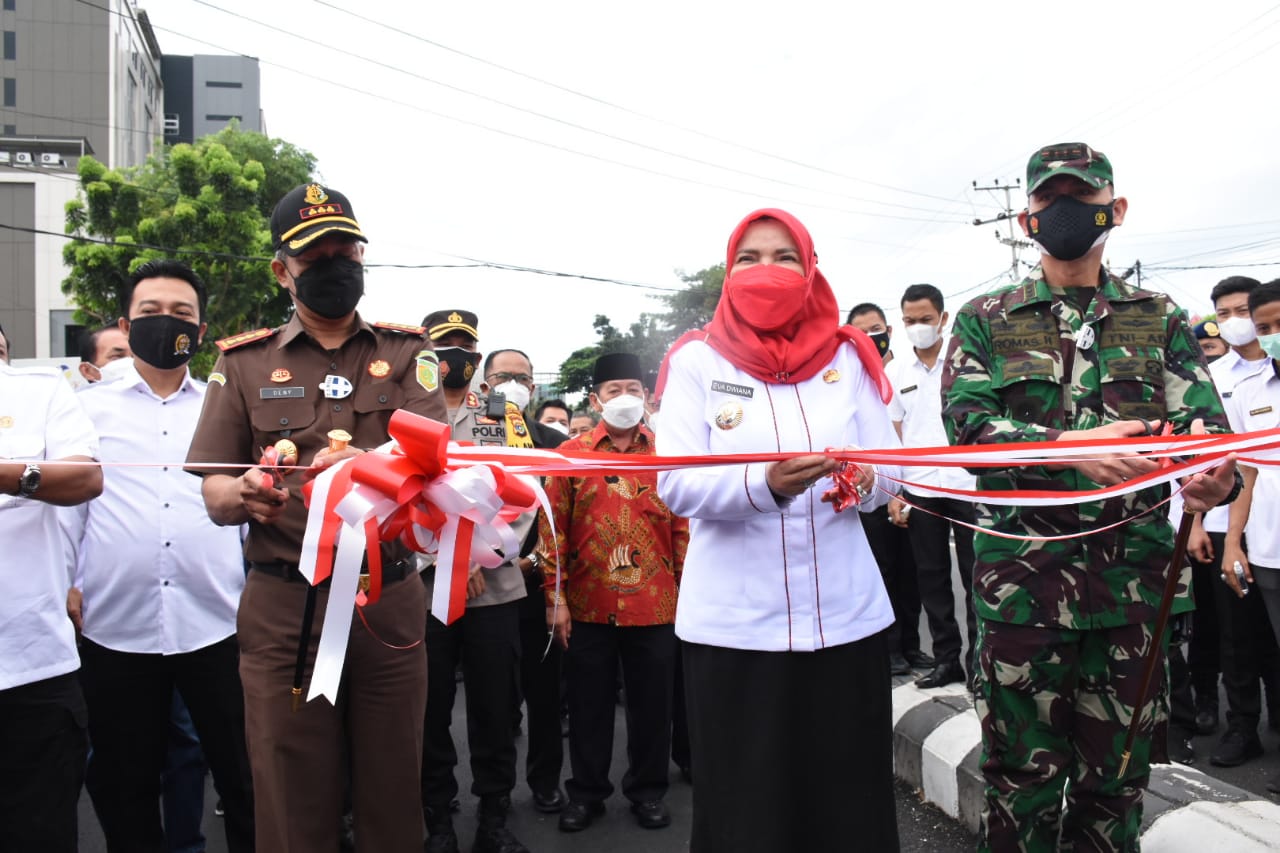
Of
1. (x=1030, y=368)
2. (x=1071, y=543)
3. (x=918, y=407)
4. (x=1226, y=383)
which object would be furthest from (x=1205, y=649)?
(x=1030, y=368)

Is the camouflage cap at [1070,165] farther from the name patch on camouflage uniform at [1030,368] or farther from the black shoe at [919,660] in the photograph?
the black shoe at [919,660]

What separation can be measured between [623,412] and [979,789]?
228 centimetres

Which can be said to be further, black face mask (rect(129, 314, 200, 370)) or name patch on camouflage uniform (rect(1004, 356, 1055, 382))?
black face mask (rect(129, 314, 200, 370))

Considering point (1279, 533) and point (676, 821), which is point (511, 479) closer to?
point (676, 821)

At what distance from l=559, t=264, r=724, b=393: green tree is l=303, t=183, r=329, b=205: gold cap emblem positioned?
125ft

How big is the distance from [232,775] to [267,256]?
19.4 metres

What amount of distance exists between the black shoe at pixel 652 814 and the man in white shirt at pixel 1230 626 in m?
2.81

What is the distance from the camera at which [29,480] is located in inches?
99.2

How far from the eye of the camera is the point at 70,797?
271 cm

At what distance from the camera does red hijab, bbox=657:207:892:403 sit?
8.28 ft

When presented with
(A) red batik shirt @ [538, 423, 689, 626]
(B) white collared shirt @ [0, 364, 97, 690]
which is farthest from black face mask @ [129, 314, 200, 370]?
(A) red batik shirt @ [538, 423, 689, 626]

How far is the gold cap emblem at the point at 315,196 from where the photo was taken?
269 cm

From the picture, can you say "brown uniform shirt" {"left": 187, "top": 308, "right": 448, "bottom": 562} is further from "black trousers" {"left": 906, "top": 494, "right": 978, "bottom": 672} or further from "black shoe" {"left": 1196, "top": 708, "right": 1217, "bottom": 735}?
"black shoe" {"left": 1196, "top": 708, "right": 1217, "bottom": 735}

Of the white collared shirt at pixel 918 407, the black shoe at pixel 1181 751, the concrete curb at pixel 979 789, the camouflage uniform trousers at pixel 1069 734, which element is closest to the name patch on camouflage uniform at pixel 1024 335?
the camouflage uniform trousers at pixel 1069 734
